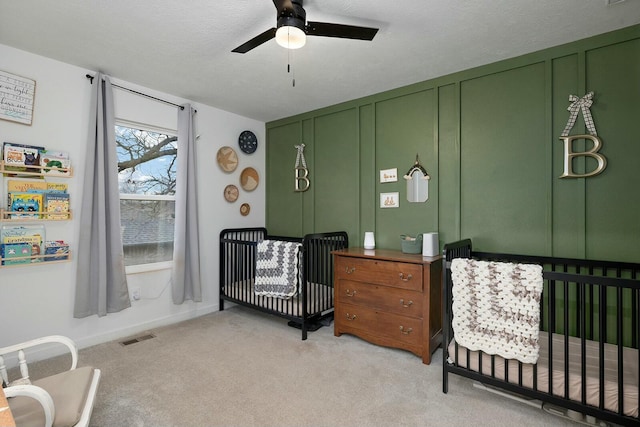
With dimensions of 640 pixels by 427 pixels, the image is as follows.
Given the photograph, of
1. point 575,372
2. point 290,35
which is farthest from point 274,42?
point 575,372

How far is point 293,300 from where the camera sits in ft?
9.97

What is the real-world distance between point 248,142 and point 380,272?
2.45 metres

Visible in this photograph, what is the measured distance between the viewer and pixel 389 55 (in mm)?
2486

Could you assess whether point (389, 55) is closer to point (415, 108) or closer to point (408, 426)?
point (415, 108)

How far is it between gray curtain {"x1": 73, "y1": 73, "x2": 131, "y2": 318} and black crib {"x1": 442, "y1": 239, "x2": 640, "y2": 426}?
2752 millimetres

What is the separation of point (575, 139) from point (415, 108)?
4.25 ft

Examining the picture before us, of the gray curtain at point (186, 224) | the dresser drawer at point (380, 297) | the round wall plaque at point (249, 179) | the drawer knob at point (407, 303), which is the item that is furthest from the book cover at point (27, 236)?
the drawer knob at point (407, 303)

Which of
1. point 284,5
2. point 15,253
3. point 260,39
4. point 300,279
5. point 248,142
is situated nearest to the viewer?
point 284,5

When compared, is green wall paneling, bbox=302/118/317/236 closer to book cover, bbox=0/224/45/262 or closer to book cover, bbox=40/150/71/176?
book cover, bbox=40/150/71/176

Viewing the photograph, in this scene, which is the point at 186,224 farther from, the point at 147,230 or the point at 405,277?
the point at 405,277

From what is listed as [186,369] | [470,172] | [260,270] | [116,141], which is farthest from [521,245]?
[116,141]

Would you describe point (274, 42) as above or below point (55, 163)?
above

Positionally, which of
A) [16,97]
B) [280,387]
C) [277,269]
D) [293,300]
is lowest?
[280,387]

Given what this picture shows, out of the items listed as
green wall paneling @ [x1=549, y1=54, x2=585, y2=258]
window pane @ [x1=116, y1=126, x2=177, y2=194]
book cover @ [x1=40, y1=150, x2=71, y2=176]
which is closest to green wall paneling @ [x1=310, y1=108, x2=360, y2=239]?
window pane @ [x1=116, y1=126, x2=177, y2=194]
